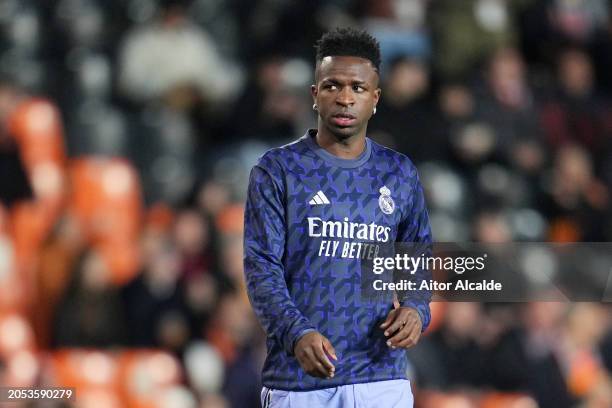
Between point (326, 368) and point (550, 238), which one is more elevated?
point (550, 238)

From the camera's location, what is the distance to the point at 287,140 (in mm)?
8078

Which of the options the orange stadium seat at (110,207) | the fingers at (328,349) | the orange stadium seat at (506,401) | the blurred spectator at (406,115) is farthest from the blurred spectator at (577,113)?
the fingers at (328,349)

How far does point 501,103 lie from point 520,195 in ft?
2.65

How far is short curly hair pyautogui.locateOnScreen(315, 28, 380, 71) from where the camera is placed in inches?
145

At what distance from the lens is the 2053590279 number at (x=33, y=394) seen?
5969mm

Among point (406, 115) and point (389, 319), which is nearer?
point (389, 319)

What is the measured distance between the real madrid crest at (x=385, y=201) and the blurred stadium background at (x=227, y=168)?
128 inches

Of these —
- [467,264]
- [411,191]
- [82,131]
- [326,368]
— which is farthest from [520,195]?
[326,368]

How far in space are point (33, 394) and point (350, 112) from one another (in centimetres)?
308

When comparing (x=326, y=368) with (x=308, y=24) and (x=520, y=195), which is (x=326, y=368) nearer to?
(x=520, y=195)

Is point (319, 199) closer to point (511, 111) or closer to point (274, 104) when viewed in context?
point (274, 104)

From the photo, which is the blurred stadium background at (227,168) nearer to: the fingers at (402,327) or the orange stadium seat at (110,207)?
the orange stadium seat at (110,207)

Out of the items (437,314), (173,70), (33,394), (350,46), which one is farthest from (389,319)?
(173,70)

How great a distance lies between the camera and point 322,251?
365 centimetres
